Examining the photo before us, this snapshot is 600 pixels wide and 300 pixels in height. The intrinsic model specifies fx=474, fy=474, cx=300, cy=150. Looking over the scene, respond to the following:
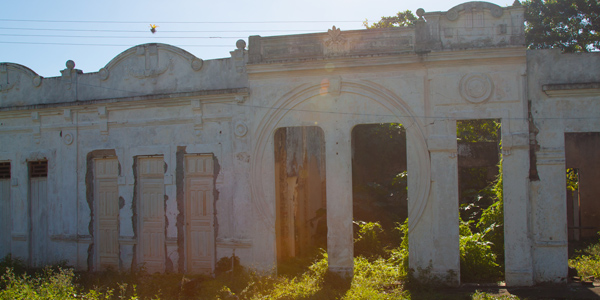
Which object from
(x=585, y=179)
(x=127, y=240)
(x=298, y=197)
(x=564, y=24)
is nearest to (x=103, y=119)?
(x=127, y=240)

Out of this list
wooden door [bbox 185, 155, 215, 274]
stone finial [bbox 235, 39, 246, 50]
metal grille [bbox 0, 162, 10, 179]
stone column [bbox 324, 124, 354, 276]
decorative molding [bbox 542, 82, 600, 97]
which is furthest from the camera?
metal grille [bbox 0, 162, 10, 179]

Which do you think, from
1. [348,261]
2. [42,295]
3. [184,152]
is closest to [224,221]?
[184,152]

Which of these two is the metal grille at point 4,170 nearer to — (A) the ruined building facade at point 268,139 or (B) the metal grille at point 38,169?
(A) the ruined building facade at point 268,139

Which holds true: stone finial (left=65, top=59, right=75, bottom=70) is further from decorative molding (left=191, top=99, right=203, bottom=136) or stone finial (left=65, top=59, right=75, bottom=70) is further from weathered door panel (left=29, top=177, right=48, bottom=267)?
decorative molding (left=191, top=99, right=203, bottom=136)

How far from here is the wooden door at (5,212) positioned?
430 inches

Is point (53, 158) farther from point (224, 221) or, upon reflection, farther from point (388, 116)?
point (388, 116)

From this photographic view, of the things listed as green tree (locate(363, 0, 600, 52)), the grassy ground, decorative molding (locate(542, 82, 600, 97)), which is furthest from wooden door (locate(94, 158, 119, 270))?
green tree (locate(363, 0, 600, 52))

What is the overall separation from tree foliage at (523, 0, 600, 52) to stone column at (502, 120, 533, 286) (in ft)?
44.7

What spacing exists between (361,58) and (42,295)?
21.5ft

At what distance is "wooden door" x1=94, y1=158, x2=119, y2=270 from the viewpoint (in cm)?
1024

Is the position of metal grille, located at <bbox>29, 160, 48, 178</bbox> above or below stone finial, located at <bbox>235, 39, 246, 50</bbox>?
below

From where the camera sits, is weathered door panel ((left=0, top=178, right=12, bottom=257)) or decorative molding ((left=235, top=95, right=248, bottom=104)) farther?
weathered door panel ((left=0, top=178, right=12, bottom=257))

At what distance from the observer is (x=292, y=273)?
9.62 m

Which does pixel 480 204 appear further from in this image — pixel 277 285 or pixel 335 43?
pixel 277 285
